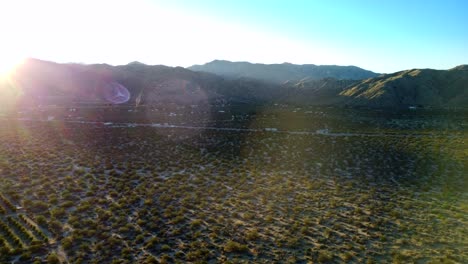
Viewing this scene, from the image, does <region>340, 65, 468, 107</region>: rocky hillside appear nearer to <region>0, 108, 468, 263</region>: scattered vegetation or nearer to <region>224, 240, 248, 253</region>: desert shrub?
<region>0, 108, 468, 263</region>: scattered vegetation

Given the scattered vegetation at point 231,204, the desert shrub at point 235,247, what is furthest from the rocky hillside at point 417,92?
the desert shrub at point 235,247

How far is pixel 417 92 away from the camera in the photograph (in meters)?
182

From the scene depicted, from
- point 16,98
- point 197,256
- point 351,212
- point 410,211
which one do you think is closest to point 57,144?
point 197,256

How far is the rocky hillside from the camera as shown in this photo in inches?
6629

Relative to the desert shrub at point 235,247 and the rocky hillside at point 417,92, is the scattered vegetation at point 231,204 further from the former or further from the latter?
the rocky hillside at point 417,92

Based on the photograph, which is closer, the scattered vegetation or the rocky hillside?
the scattered vegetation

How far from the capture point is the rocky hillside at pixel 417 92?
552 ft

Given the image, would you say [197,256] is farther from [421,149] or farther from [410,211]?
[421,149]

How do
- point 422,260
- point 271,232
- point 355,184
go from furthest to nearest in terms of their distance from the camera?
point 355,184 → point 271,232 → point 422,260

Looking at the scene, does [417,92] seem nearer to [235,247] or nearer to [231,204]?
[231,204]

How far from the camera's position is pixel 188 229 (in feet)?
65.1

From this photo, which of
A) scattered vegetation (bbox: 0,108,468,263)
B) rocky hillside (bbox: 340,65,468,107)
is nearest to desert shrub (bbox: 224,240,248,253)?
scattered vegetation (bbox: 0,108,468,263)

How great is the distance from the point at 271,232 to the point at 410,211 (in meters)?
11.4

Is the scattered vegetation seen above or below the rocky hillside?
below
